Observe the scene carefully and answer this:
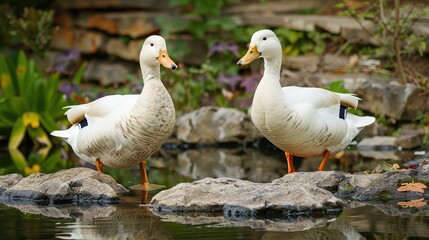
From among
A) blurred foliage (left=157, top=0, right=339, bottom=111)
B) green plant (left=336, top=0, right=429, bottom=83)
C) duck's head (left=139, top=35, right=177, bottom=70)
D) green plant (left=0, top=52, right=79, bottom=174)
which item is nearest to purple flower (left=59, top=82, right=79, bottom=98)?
green plant (left=0, top=52, right=79, bottom=174)

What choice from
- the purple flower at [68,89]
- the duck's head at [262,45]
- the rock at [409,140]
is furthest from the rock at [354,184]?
the purple flower at [68,89]

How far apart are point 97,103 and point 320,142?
2.01 meters

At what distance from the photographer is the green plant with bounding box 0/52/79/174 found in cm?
1262

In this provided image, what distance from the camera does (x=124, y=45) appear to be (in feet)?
53.2

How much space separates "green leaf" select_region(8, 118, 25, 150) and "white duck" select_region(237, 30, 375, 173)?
5.46 metres

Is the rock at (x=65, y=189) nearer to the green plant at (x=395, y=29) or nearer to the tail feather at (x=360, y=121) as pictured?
the tail feather at (x=360, y=121)

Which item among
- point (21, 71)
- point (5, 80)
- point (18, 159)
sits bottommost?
point (18, 159)

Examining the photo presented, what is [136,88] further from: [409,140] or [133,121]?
[133,121]

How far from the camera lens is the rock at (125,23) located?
52.1ft

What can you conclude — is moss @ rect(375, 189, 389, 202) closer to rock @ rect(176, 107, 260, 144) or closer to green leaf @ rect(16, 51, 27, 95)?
rock @ rect(176, 107, 260, 144)

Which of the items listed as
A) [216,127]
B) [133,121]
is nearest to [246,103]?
[216,127]

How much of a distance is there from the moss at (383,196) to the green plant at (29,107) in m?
6.37

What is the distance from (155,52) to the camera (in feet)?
25.5

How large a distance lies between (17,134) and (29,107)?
1.36 feet
